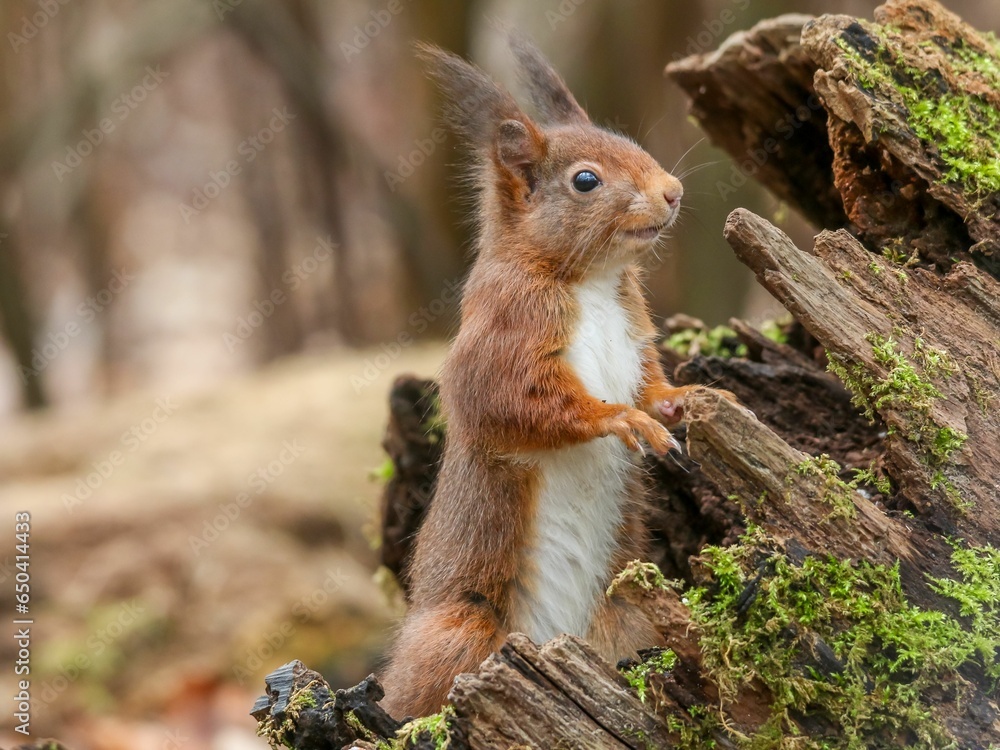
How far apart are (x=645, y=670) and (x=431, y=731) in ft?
2.15

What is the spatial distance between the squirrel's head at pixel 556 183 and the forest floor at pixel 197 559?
8.33 feet

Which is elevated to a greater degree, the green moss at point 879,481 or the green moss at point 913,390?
the green moss at point 913,390

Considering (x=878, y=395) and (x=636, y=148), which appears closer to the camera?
(x=878, y=395)

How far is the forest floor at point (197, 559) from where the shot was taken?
7004 mm

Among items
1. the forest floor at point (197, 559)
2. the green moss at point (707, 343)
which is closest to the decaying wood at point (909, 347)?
the green moss at point (707, 343)

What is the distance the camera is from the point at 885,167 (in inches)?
156

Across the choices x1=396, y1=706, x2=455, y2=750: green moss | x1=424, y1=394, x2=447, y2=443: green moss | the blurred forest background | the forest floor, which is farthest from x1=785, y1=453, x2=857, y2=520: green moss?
the forest floor

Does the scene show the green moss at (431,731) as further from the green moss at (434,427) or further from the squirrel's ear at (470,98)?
the green moss at (434,427)

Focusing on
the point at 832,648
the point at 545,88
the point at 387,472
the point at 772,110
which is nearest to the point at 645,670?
the point at 832,648

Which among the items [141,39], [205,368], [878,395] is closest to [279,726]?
[878,395]

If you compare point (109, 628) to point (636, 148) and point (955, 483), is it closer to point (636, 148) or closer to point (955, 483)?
point (636, 148)

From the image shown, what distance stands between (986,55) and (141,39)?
955 centimetres

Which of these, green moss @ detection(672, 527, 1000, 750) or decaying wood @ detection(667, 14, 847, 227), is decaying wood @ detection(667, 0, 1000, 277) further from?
green moss @ detection(672, 527, 1000, 750)

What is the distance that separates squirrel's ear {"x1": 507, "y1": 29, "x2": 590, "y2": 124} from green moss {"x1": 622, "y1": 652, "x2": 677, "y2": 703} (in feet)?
8.42
